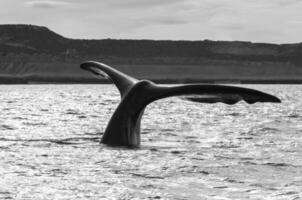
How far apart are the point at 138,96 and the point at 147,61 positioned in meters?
169

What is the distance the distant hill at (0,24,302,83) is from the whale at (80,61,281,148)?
15531 centimetres

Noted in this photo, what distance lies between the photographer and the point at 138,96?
14750mm

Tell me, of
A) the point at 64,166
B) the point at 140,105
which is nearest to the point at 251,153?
the point at 140,105

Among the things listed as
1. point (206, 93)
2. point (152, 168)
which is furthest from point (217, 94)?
point (152, 168)

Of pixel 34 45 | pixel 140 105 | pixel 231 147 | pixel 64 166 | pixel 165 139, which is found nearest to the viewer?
pixel 64 166

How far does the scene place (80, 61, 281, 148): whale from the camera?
1311cm

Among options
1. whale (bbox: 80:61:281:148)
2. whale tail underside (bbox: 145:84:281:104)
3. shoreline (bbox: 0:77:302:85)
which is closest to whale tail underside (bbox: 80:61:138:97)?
whale (bbox: 80:61:281:148)

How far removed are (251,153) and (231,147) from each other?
135 cm

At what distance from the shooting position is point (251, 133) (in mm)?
23125

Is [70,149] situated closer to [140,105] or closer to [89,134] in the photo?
[140,105]

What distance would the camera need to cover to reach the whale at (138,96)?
13109 millimetres

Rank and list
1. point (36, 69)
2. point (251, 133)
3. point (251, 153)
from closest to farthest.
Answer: point (251, 153)
point (251, 133)
point (36, 69)

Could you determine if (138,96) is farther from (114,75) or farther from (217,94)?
(217,94)

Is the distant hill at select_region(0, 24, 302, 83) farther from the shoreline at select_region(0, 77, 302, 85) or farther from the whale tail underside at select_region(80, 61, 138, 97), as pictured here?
the whale tail underside at select_region(80, 61, 138, 97)
